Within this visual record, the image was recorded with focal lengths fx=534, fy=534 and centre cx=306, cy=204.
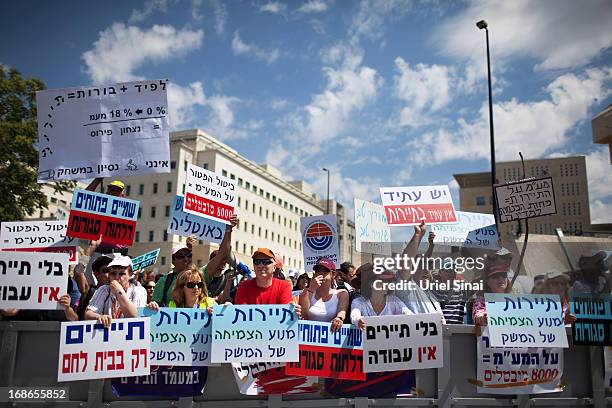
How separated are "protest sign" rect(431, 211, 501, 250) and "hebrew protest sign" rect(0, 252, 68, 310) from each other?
519 cm

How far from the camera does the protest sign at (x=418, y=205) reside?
7020 millimetres

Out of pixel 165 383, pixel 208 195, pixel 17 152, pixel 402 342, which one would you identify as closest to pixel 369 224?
pixel 208 195

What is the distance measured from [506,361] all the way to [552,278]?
1.13 m

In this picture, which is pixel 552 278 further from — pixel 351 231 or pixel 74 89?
pixel 351 231

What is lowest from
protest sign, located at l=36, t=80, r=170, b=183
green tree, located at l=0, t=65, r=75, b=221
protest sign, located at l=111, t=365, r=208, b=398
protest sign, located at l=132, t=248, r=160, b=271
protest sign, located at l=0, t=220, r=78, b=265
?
protest sign, located at l=111, t=365, r=208, b=398

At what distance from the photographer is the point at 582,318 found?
5602 mm

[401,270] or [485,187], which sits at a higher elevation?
[485,187]

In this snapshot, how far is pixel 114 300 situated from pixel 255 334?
141 cm

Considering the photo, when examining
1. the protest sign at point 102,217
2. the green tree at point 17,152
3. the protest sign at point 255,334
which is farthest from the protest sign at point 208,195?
the green tree at point 17,152

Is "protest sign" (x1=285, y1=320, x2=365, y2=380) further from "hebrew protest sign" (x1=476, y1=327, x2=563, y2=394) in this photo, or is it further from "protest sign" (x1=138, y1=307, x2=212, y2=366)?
"hebrew protest sign" (x1=476, y1=327, x2=563, y2=394)

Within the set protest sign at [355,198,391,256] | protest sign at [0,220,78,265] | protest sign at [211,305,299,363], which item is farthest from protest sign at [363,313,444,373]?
protest sign at [0,220,78,265]

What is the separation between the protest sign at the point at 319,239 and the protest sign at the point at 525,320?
599cm

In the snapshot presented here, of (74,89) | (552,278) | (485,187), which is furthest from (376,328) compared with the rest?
(485,187)

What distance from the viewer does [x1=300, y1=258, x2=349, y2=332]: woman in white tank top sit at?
214 inches
